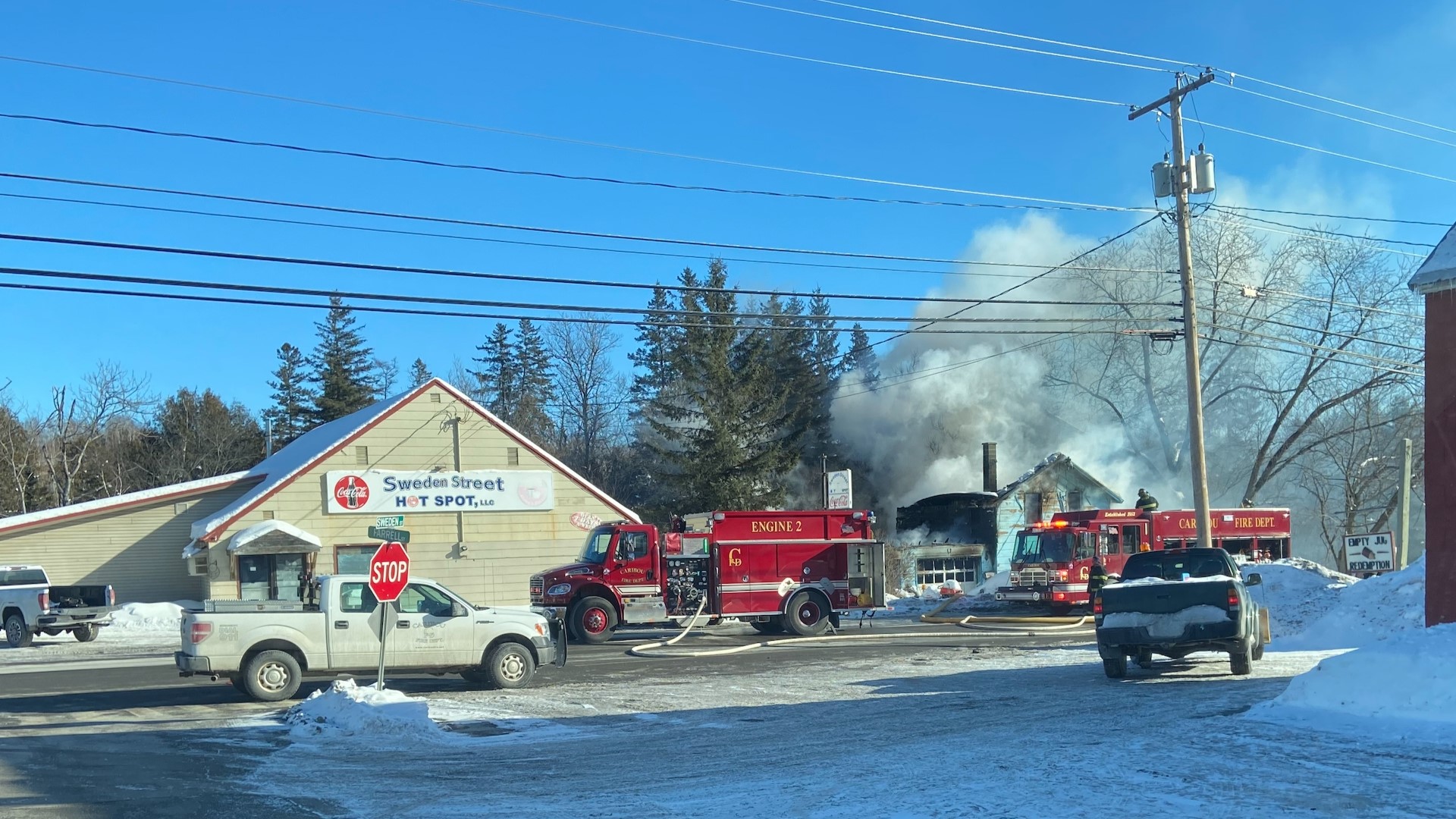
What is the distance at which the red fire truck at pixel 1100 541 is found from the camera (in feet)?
97.7

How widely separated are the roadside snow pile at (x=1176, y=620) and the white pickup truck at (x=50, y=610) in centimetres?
2456

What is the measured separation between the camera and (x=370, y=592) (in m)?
15.5

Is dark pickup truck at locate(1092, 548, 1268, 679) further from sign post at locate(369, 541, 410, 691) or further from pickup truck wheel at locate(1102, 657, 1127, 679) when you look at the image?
sign post at locate(369, 541, 410, 691)

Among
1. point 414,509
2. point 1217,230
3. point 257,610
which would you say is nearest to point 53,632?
point 414,509

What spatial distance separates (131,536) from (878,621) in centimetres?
2287

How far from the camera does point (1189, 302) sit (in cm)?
2288

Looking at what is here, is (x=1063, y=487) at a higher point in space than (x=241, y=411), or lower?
lower

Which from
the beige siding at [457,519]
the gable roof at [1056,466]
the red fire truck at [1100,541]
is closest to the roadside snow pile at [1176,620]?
the red fire truck at [1100,541]

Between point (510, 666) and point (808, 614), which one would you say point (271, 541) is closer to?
point (808, 614)

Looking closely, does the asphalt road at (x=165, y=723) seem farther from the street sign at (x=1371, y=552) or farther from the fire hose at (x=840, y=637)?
the street sign at (x=1371, y=552)

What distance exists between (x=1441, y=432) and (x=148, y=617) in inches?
1216

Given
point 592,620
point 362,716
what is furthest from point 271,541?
point 362,716

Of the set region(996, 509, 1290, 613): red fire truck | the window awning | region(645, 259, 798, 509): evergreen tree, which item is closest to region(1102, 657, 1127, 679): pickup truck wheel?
region(996, 509, 1290, 613): red fire truck

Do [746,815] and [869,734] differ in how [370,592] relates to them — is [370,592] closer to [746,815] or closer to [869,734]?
[869,734]
